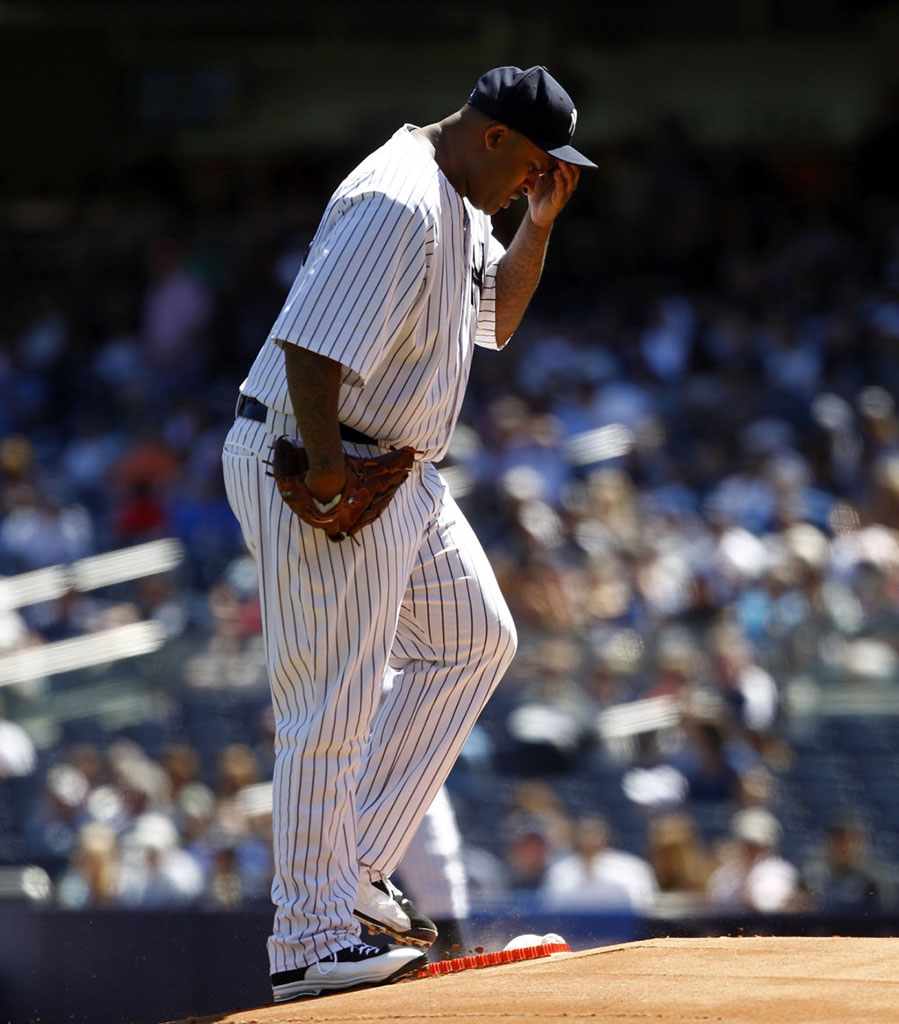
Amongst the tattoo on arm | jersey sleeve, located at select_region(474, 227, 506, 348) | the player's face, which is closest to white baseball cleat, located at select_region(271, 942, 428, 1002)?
the tattoo on arm

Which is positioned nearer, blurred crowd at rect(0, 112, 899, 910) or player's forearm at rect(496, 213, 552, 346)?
player's forearm at rect(496, 213, 552, 346)

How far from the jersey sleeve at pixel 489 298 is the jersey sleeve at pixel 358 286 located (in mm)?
496

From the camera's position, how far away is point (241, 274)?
1177cm

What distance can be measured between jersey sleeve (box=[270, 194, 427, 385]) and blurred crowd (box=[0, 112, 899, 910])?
1802 millimetres

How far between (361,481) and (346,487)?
44 mm

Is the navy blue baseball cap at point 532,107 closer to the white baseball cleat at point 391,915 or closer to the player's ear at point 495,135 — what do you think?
the player's ear at point 495,135

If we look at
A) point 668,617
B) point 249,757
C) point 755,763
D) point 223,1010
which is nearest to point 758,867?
point 755,763

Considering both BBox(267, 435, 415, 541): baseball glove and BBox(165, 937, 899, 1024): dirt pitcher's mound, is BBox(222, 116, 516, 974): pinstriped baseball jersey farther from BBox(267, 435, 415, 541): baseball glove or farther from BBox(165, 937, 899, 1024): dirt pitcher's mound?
BBox(165, 937, 899, 1024): dirt pitcher's mound

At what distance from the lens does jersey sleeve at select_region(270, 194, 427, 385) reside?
2812 mm

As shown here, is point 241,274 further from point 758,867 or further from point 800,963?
point 800,963

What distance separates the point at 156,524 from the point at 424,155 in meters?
6.31

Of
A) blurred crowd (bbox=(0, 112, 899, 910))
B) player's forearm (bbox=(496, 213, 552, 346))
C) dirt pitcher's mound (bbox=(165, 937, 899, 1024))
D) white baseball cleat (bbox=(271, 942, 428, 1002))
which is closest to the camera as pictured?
dirt pitcher's mound (bbox=(165, 937, 899, 1024))

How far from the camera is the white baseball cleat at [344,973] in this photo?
9.64 feet

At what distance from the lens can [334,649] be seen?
2.97 meters
